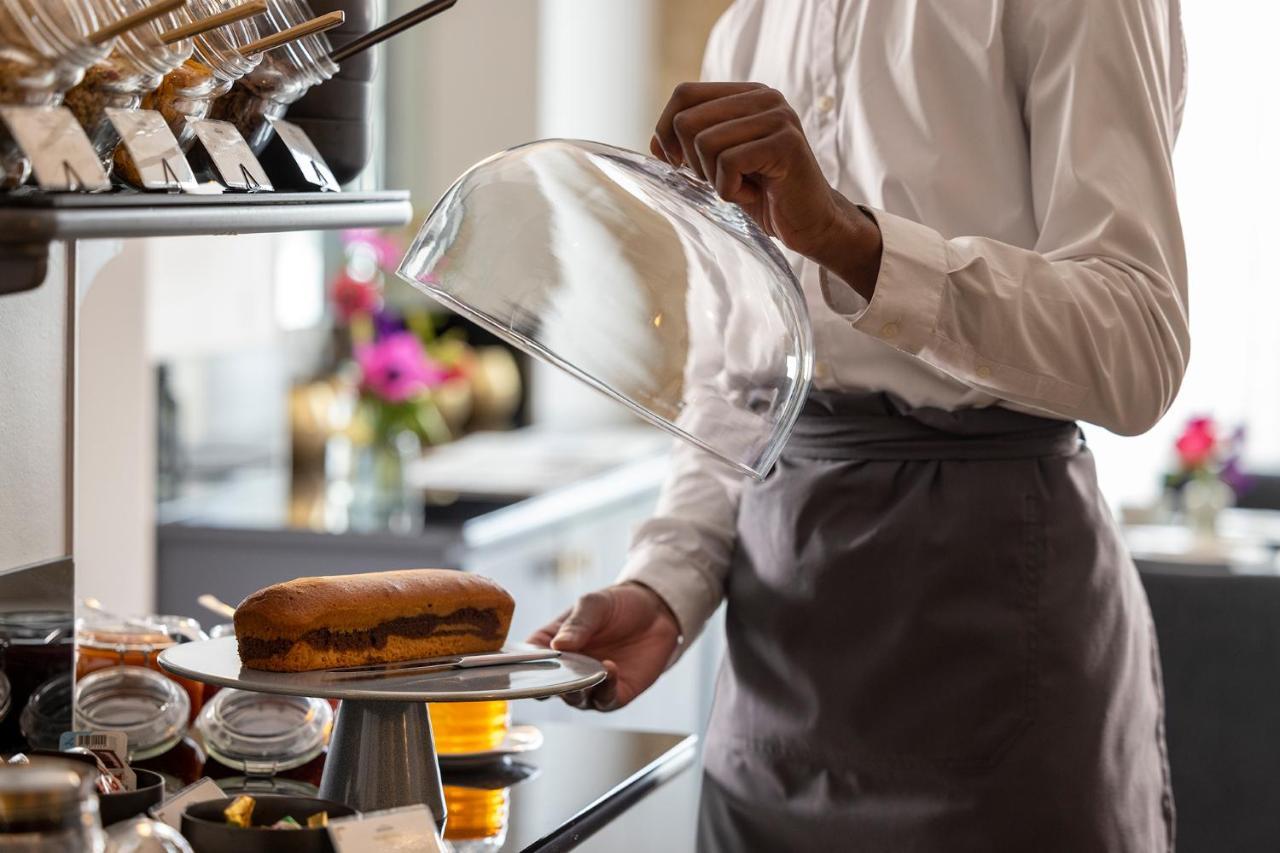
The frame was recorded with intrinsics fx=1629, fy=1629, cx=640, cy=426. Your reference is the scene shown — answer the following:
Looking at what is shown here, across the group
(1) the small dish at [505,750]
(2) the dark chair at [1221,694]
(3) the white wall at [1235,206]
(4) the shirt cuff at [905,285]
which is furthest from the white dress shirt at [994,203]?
(3) the white wall at [1235,206]

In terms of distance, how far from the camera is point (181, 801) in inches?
34.5

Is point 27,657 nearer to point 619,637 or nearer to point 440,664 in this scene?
point 440,664

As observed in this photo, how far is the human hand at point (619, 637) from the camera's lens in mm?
1134

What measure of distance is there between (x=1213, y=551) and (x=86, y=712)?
8.44 feet

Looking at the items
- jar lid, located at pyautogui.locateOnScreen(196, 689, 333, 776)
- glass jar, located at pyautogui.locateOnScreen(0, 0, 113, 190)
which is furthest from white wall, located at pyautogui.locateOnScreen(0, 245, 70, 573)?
glass jar, located at pyautogui.locateOnScreen(0, 0, 113, 190)

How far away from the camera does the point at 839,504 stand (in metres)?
1.19

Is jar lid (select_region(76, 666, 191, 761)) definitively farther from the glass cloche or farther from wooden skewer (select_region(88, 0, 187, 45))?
wooden skewer (select_region(88, 0, 187, 45))

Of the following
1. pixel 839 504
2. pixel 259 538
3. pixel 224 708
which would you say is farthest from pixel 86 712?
pixel 259 538

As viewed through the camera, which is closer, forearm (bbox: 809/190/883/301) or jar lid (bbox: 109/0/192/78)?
jar lid (bbox: 109/0/192/78)

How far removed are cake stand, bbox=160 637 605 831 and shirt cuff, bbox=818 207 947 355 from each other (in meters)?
0.27

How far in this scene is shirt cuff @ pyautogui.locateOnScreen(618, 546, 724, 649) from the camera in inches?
50.2

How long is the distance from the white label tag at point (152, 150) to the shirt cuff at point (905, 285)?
1.26ft

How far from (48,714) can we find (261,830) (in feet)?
1.06

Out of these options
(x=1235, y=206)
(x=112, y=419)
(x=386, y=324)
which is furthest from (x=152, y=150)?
(x=1235, y=206)
